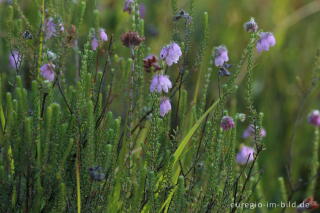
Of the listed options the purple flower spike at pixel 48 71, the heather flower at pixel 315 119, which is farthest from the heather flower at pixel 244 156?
the purple flower spike at pixel 48 71

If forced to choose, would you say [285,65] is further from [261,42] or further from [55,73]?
[55,73]

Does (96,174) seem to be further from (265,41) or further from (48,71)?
(265,41)

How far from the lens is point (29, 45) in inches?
87.0

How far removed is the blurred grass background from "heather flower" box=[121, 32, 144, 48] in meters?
1.21

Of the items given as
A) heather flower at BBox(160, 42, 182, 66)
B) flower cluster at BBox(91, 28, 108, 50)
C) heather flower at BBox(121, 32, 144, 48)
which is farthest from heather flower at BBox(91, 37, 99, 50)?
heather flower at BBox(160, 42, 182, 66)

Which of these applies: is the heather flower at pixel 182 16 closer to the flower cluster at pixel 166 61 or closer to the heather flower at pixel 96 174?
the flower cluster at pixel 166 61

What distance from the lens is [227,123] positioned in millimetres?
1895

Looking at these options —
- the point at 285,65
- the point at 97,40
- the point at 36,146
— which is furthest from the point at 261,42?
the point at 285,65

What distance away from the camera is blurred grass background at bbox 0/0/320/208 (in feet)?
12.0

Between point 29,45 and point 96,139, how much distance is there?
0.58 meters

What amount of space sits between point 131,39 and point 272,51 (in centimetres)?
242

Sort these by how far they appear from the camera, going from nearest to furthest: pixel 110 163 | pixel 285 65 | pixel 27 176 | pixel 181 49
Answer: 1. pixel 27 176
2. pixel 110 163
3. pixel 181 49
4. pixel 285 65

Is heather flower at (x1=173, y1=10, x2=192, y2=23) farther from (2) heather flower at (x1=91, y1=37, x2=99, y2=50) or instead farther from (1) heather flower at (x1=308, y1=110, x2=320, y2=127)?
(1) heather flower at (x1=308, y1=110, x2=320, y2=127)

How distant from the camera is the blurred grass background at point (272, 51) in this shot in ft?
12.0
